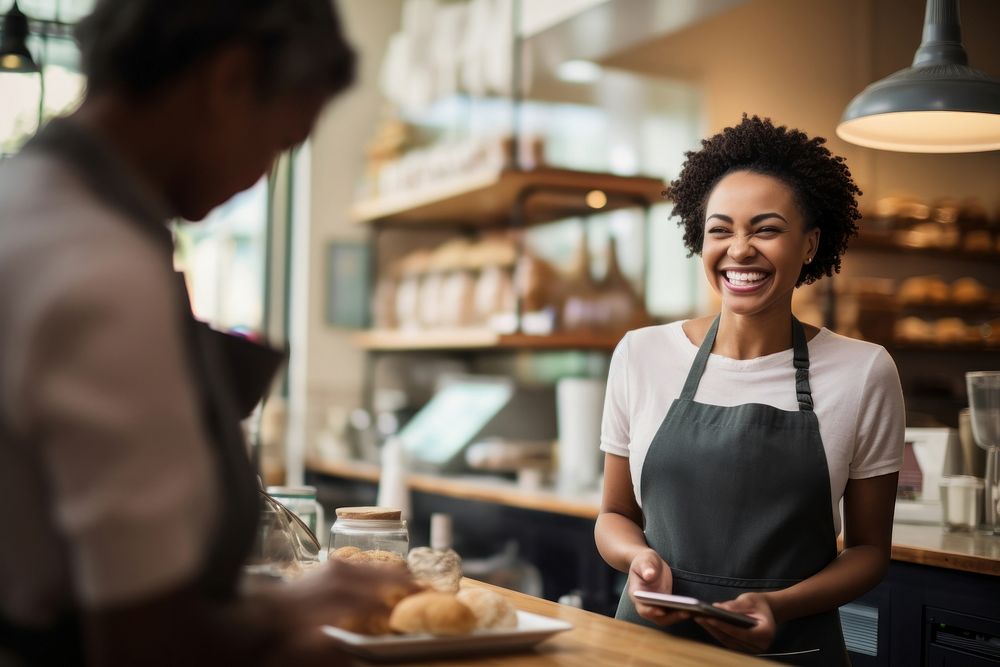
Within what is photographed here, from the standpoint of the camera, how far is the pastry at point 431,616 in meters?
1.28

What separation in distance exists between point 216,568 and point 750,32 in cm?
559

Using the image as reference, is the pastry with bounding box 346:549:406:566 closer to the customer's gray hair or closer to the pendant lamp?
A: the customer's gray hair

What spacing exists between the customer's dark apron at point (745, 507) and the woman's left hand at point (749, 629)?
0.15 metres

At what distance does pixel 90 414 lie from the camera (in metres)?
0.69

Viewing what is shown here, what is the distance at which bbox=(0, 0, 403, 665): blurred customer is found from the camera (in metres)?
0.70

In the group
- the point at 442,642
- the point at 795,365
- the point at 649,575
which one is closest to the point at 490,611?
the point at 442,642

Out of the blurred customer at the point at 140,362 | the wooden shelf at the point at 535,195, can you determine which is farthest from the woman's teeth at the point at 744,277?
the wooden shelf at the point at 535,195

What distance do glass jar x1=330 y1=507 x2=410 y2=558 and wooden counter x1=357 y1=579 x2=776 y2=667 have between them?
250 millimetres

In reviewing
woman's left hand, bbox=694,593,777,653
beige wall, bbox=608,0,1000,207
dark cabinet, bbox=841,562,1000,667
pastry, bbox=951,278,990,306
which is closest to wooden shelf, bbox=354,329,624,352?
beige wall, bbox=608,0,1000,207

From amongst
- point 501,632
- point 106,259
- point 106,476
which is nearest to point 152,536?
point 106,476

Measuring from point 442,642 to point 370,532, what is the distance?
1.16 feet

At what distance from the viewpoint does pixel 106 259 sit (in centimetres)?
72

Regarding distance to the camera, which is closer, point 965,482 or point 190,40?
point 190,40

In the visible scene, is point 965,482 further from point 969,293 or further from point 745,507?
point 969,293
